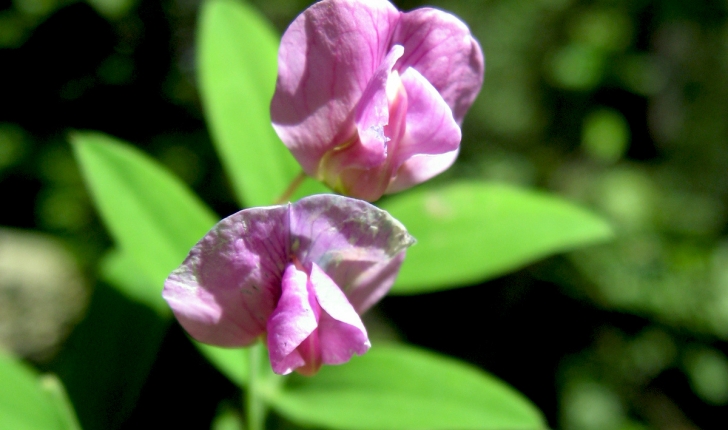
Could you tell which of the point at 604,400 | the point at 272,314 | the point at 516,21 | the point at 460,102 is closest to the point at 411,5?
the point at 516,21

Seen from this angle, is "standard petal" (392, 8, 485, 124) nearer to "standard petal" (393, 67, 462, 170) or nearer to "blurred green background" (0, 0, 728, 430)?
"standard petal" (393, 67, 462, 170)

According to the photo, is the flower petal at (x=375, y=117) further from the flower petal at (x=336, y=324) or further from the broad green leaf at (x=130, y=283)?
the broad green leaf at (x=130, y=283)

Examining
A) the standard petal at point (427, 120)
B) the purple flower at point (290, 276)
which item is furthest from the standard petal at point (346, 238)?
the standard petal at point (427, 120)

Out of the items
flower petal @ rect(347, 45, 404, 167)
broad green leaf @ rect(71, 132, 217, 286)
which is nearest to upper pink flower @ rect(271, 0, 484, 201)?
flower petal @ rect(347, 45, 404, 167)

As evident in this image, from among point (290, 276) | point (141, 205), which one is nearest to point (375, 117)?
point (290, 276)

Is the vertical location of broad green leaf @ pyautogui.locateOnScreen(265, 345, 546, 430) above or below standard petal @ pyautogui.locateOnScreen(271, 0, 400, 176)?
below
